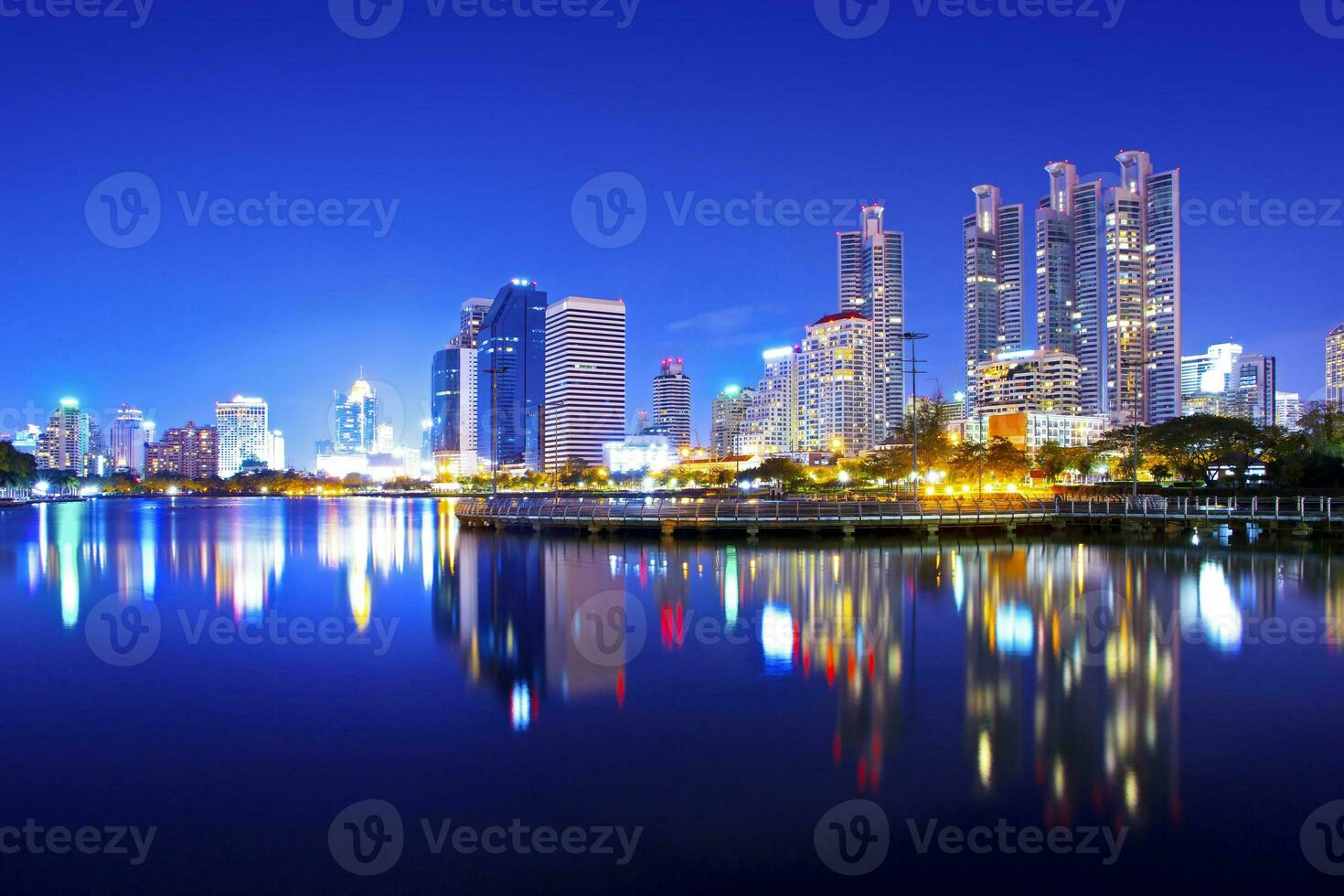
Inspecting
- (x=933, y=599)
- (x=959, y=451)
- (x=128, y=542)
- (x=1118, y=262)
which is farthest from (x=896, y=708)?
(x=1118, y=262)

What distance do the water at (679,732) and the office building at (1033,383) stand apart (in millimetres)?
165217

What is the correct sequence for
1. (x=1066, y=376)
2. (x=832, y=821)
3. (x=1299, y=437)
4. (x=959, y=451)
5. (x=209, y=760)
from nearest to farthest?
1. (x=832, y=821)
2. (x=209, y=760)
3. (x=1299, y=437)
4. (x=959, y=451)
5. (x=1066, y=376)

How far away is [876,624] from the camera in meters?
16.4

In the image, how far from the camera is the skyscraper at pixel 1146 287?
622 ft

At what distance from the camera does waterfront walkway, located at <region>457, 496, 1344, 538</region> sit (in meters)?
38.3

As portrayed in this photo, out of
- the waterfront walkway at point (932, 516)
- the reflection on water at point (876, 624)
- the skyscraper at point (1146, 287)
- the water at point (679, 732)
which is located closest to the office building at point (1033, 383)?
the skyscraper at point (1146, 287)

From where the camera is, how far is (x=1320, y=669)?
1297cm

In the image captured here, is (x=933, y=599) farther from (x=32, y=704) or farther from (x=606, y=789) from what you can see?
(x=32, y=704)

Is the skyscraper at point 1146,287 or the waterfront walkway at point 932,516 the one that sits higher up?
the skyscraper at point 1146,287

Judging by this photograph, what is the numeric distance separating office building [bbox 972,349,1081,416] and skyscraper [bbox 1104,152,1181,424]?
1840cm

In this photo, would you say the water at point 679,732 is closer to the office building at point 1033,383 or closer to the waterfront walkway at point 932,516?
the waterfront walkway at point 932,516

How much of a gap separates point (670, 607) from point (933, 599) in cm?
622

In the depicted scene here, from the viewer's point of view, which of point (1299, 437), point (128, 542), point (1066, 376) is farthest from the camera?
point (1066, 376)

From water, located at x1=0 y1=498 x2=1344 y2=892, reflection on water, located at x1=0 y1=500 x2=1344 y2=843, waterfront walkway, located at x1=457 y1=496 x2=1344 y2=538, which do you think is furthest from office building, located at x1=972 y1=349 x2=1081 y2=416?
water, located at x1=0 y1=498 x2=1344 y2=892
